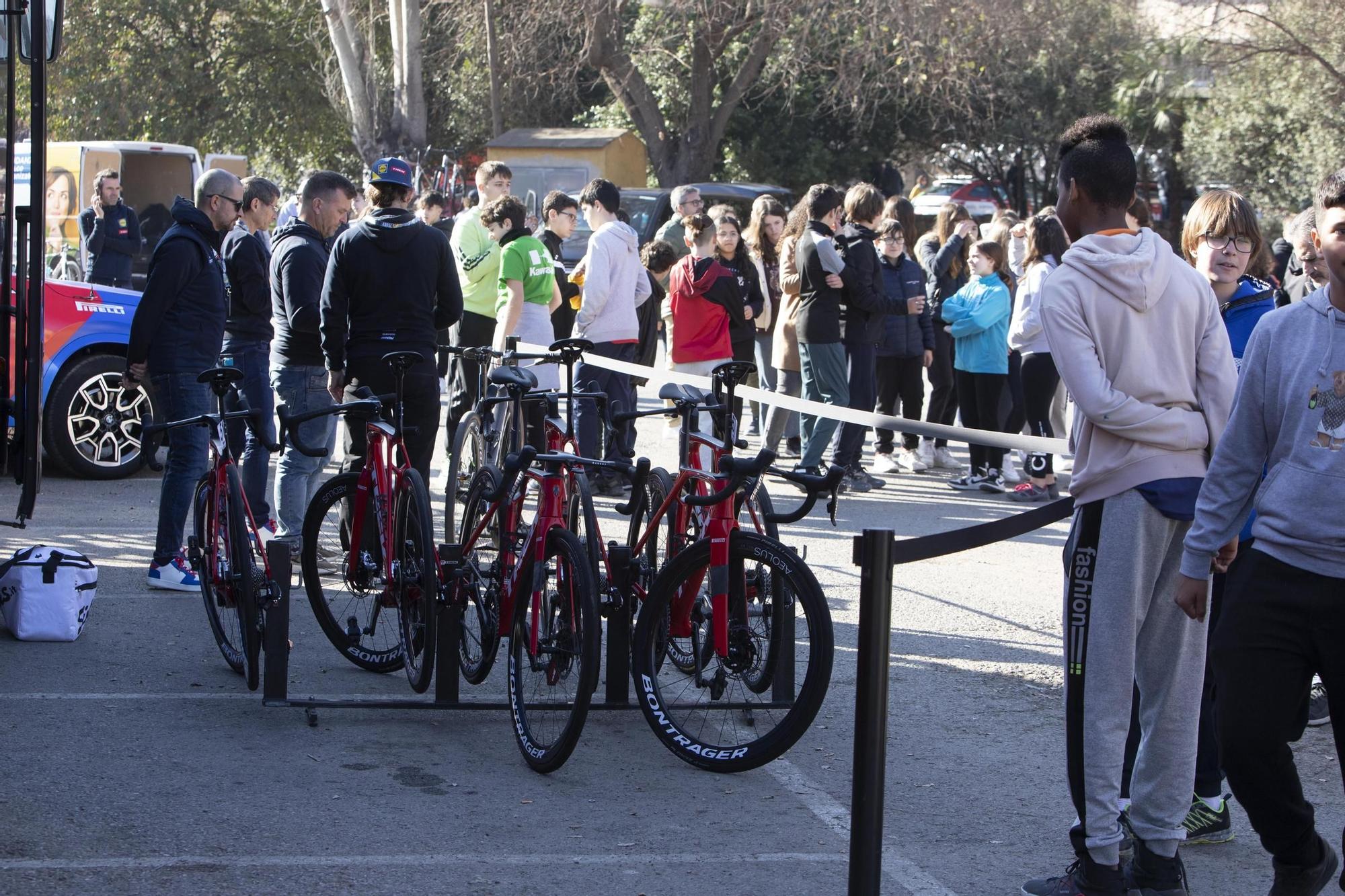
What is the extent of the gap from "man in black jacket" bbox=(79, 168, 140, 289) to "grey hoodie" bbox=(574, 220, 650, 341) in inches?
400

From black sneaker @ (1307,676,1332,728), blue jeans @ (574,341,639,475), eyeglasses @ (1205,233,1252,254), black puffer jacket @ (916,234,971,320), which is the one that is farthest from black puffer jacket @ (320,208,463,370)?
black puffer jacket @ (916,234,971,320)

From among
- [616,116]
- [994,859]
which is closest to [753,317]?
[994,859]

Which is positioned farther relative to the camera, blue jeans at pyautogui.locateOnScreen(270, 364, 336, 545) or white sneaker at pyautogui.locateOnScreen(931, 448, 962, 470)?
white sneaker at pyautogui.locateOnScreen(931, 448, 962, 470)

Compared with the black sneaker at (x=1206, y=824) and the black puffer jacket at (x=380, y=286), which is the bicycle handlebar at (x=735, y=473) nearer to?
the black sneaker at (x=1206, y=824)

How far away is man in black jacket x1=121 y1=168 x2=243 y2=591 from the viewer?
293 inches

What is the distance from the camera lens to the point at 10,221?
6977 millimetres

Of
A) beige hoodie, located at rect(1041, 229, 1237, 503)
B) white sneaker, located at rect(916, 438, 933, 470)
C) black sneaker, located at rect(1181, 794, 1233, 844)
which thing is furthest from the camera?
white sneaker, located at rect(916, 438, 933, 470)

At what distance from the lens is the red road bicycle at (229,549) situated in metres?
5.96

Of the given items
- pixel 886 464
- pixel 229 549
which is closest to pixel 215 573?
pixel 229 549

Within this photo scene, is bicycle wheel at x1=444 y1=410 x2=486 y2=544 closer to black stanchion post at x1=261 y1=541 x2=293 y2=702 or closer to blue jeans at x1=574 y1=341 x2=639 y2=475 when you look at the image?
blue jeans at x1=574 y1=341 x2=639 y2=475

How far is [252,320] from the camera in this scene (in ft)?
27.2

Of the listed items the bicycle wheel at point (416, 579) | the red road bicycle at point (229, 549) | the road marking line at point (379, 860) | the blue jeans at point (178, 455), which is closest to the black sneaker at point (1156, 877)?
the road marking line at point (379, 860)

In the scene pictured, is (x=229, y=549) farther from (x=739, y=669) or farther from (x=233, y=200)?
(x=233, y=200)

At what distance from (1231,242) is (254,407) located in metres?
4.97
